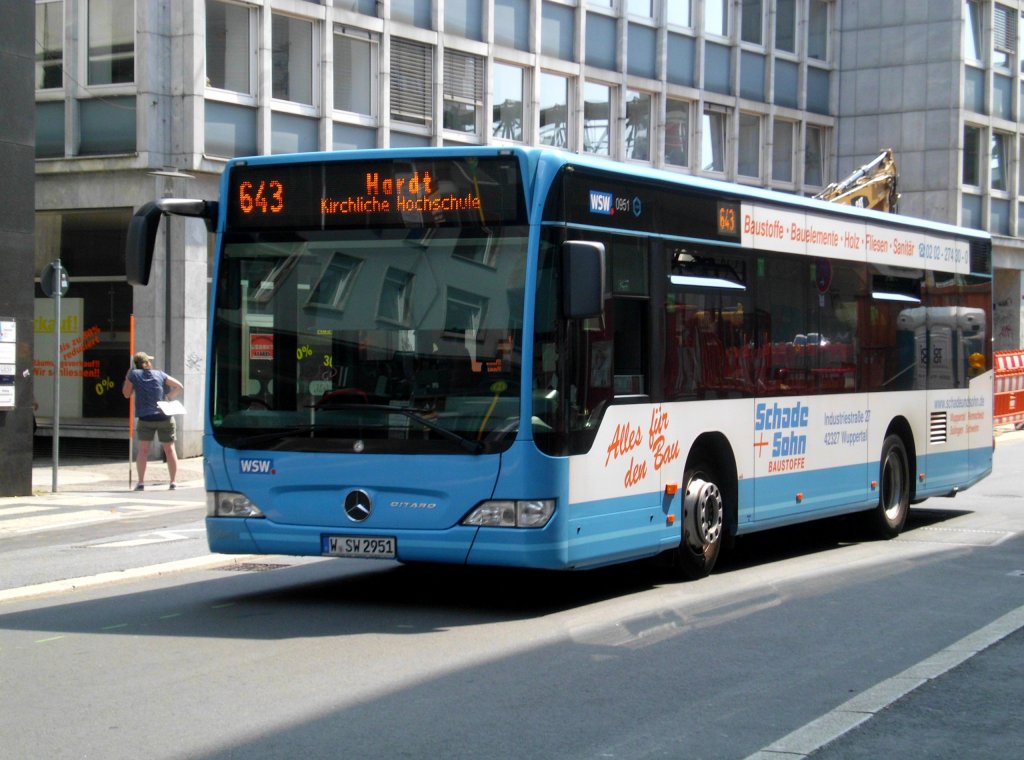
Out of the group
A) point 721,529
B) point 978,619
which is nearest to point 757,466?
point 721,529

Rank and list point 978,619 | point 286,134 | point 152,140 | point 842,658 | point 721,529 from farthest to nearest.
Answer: point 286,134
point 152,140
point 721,529
point 978,619
point 842,658

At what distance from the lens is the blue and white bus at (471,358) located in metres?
9.34

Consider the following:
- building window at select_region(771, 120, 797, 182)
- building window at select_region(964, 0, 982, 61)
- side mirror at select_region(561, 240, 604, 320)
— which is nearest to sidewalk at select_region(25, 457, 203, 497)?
side mirror at select_region(561, 240, 604, 320)

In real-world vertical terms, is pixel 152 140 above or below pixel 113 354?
above

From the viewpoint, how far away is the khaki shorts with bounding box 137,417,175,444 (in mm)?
20359

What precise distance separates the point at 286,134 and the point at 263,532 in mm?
17270

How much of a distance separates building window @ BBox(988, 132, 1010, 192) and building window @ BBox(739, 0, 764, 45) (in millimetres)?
10014

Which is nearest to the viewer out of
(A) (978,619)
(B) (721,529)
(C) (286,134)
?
(A) (978,619)

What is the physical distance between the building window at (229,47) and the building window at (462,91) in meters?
4.59

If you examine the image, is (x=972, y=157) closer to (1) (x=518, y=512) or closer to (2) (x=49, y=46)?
(2) (x=49, y=46)

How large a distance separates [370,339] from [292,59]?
1800cm

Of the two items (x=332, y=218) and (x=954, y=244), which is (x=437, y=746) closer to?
(x=332, y=218)

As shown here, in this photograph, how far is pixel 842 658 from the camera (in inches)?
327

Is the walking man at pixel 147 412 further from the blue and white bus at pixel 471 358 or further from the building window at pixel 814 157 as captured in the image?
the building window at pixel 814 157
